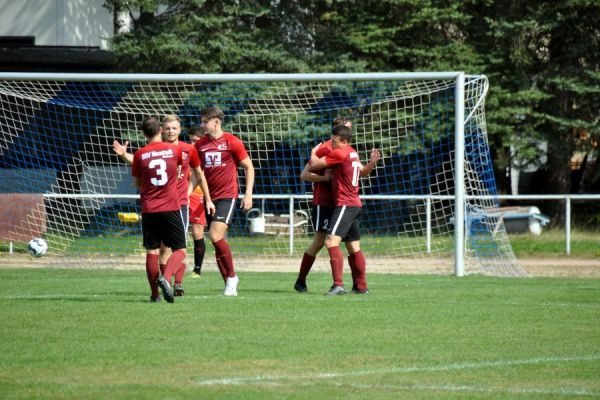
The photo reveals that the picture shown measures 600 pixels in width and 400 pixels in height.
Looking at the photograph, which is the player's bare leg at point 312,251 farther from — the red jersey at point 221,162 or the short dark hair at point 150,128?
the short dark hair at point 150,128

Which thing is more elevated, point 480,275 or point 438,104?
point 438,104

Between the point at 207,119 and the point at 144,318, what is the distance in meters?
3.07

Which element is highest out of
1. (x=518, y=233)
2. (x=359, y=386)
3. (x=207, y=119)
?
(x=207, y=119)

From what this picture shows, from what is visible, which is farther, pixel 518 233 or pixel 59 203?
pixel 518 233

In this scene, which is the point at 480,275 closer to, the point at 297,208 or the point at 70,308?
the point at 297,208

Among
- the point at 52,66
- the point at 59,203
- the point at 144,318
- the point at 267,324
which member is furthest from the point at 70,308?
the point at 52,66

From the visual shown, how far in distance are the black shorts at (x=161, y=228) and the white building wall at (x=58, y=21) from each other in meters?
24.8

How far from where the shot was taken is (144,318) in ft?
30.8

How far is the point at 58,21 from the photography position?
35531 mm

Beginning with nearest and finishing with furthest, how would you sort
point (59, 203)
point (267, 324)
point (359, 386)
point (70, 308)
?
point (359, 386), point (267, 324), point (70, 308), point (59, 203)

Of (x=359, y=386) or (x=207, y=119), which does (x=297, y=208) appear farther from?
(x=359, y=386)

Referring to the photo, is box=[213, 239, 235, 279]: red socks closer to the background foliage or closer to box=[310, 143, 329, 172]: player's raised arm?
box=[310, 143, 329, 172]: player's raised arm

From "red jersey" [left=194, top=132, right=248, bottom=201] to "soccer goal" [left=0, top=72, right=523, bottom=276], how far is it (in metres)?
6.54

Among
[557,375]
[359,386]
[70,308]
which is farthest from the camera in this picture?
[70,308]
